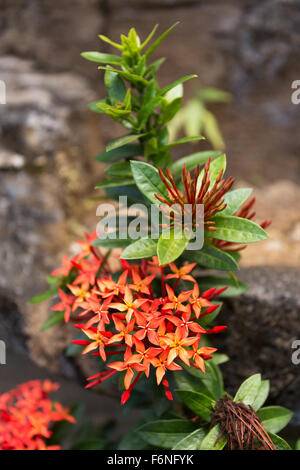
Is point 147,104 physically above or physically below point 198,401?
above

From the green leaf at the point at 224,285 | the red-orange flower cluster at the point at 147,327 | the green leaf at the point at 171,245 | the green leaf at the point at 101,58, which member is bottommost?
the red-orange flower cluster at the point at 147,327

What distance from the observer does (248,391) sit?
4.04 feet

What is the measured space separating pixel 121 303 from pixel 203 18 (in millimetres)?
2217

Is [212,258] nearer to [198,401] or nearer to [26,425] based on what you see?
[198,401]

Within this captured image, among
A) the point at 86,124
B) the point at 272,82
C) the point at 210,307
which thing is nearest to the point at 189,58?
the point at 272,82

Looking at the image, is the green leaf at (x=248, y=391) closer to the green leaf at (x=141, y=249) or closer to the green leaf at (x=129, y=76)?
the green leaf at (x=141, y=249)

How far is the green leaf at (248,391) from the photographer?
1.23m

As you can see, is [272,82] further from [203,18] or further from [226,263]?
[226,263]

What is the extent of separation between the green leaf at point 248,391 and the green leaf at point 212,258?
34 centimetres

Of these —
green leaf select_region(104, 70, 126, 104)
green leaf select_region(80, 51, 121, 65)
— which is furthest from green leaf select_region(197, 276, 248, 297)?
green leaf select_region(80, 51, 121, 65)

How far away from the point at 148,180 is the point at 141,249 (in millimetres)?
192

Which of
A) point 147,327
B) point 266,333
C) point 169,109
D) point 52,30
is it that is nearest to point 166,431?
point 147,327

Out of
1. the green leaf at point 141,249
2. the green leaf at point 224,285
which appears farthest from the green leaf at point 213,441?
the green leaf at point 141,249
